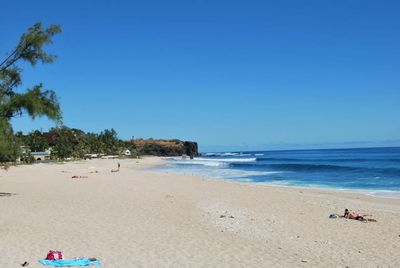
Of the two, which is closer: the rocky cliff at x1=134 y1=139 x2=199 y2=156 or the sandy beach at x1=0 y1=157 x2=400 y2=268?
the sandy beach at x1=0 y1=157 x2=400 y2=268

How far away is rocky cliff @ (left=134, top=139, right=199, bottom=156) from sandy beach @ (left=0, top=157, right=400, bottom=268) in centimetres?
14421

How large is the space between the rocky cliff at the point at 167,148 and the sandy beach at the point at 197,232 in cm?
14421

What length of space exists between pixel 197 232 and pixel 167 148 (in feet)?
504

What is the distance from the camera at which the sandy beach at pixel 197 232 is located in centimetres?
920

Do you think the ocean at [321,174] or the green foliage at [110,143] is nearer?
the ocean at [321,174]

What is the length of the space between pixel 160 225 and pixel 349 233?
5.16m

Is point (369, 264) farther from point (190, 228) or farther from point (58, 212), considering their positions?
point (58, 212)

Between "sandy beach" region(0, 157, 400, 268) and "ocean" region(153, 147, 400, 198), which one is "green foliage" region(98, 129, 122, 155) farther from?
"sandy beach" region(0, 157, 400, 268)

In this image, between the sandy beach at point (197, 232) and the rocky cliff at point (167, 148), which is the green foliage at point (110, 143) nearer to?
the rocky cliff at point (167, 148)

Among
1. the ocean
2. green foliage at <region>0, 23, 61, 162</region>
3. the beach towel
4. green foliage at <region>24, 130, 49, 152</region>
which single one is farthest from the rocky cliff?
the beach towel

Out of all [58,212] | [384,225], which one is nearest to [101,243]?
[58,212]

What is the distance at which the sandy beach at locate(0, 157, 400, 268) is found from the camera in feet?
30.2

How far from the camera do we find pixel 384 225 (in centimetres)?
1368

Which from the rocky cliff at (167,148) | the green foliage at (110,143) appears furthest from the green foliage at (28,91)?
the rocky cliff at (167,148)
